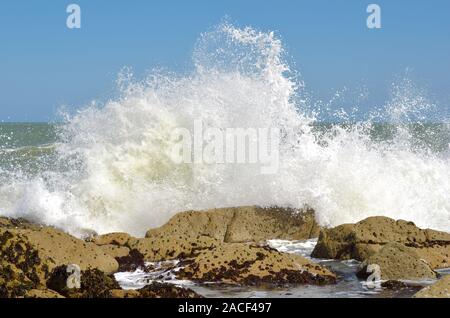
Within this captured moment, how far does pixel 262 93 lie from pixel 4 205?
5.53 m

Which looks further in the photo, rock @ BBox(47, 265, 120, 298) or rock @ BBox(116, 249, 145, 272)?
rock @ BBox(116, 249, 145, 272)

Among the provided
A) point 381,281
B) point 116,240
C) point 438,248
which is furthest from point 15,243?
point 438,248

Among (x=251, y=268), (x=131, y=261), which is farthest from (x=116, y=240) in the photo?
(x=251, y=268)

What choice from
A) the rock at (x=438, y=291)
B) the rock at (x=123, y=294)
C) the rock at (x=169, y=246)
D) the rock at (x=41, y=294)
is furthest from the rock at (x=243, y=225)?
the rock at (x=438, y=291)

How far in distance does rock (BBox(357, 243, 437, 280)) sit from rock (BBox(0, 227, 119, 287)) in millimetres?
3247

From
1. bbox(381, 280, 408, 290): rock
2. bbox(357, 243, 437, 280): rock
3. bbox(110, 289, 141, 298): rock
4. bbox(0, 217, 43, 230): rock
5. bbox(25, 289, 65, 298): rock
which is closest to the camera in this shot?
bbox(25, 289, 65, 298): rock

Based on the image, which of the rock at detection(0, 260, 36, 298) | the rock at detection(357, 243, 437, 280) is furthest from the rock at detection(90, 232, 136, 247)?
the rock at detection(357, 243, 437, 280)

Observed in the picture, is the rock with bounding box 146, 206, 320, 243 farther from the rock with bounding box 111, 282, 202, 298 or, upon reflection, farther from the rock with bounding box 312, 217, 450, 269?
the rock with bounding box 111, 282, 202, 298

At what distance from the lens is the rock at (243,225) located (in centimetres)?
1136

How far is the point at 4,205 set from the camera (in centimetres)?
1345

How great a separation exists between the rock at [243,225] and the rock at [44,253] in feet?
6.95

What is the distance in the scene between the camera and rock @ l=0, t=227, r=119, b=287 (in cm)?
767

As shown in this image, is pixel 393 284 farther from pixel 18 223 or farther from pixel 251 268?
pixel 18 223

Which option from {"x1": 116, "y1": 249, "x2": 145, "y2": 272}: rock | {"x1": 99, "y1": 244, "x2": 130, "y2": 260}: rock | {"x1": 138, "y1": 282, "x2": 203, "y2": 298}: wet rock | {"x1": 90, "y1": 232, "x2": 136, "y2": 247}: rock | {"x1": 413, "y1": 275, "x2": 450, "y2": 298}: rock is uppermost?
{"x1": 90, "y1": 232, "x2": 136, "y2": 247}: rock
